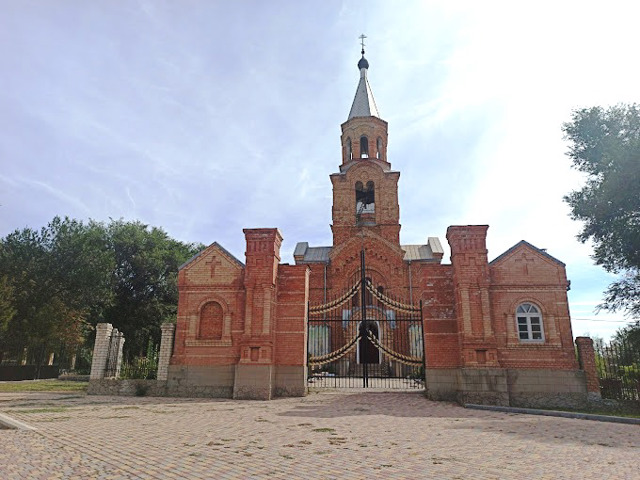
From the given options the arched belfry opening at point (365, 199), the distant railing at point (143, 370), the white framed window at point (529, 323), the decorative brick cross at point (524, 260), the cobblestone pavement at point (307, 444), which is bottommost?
the cobblestone pavement at point (307, 444)

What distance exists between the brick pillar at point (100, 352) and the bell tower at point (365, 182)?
18.1 metres

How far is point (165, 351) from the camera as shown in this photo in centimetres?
1512

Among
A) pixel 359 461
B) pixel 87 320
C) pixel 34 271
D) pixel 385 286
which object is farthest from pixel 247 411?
pixel 87 320

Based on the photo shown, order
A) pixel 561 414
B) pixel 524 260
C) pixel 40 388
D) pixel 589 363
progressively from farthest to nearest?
pixel 40 388
pixel 524 260
pixel 589 363
pixel 561 414

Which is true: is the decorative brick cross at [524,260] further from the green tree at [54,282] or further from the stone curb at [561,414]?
the green tree at [54,282]

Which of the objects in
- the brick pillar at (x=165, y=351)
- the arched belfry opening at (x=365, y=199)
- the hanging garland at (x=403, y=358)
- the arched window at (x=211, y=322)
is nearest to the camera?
the brick pillar at (x=165, y=351)

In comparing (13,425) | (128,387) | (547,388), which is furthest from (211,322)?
(547,388)

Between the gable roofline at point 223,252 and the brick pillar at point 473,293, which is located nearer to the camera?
the brick pillar at point 473,293

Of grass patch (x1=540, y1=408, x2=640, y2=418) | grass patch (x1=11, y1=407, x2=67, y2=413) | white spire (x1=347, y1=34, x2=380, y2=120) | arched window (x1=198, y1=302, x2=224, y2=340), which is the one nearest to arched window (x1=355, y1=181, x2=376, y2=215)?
white spire (x1=347, y1=34, x2=380, y2=120)

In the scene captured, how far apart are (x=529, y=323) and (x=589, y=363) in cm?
202

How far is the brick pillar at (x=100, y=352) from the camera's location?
51.3 ft

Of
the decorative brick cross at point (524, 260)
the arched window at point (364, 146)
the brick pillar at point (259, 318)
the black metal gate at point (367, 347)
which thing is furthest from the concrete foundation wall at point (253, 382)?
the arched window at point (364, 146)

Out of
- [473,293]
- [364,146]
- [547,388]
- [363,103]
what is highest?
[363,103]

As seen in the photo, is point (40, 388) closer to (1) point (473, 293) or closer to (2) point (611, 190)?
(1) point (473, 293)
